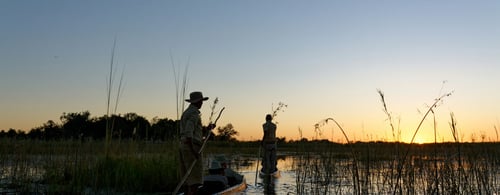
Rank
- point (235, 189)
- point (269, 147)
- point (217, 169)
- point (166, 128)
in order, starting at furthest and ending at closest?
point (269, 147)
point (166, 128)
point (217, 169)
point (235, 189)

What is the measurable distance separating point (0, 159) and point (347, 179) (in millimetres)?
8035

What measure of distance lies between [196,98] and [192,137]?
1.99ft

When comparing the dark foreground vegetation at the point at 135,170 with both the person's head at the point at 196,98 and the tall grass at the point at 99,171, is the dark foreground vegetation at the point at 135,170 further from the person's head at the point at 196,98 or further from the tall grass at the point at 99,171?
the person's head at the point at 196,98

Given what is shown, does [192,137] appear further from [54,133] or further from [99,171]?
[54,133]

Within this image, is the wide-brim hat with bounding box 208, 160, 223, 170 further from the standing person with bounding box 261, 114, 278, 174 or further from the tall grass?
the standing person with bounding box 261, 114, 278, 174

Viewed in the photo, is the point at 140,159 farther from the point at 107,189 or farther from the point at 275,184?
the point at 275,184

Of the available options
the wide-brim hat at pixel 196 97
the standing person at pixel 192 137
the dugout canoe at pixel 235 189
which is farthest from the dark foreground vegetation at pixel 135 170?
the wide-brim hat at pixel 196 97

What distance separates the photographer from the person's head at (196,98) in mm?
7012

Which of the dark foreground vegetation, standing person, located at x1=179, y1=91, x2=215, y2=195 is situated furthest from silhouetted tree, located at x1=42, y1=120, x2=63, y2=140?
standing person, located at x1=179, y1=91, x2=215, y2=195

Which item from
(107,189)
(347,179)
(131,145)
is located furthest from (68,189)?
(347,179)

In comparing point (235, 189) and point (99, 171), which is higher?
point (99, 171)

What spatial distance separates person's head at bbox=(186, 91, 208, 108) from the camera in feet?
23.0

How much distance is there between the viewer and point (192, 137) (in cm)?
677

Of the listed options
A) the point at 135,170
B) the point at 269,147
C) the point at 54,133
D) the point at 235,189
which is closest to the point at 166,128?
the point at 135,170
